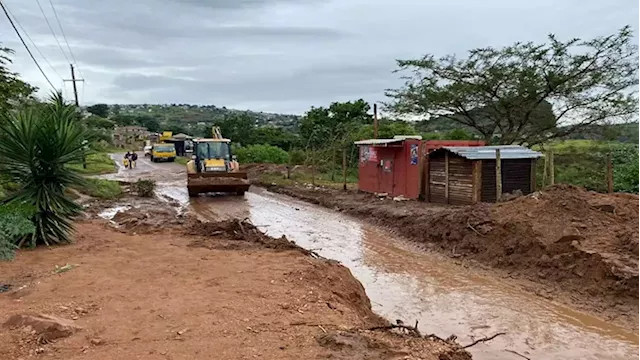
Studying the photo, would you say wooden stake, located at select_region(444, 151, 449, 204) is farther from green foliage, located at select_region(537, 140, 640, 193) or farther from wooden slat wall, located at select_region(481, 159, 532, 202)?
green foliage, located at select_region(537, 140, 640, 193)

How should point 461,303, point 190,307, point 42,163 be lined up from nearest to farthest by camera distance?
1. point 190,307
2. point 461,303
3. point 42,163

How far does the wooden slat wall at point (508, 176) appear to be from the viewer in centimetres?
1695

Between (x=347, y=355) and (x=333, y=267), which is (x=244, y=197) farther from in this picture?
(x=347, y=355)

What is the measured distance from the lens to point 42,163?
33.0 ft

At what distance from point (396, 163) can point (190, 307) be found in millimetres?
15595

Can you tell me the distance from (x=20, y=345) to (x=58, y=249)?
526 centimetres

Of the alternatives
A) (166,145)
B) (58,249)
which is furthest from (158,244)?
(166,145)

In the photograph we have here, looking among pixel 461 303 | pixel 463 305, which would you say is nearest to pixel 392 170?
pixel 461 303

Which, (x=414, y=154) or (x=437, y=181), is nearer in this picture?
(x=437, y=181)

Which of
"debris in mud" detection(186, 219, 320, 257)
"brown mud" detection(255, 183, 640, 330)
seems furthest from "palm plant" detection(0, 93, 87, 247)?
"brown mud" detection(255, 183, 640, 330)

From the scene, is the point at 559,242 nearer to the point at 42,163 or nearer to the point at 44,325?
the point at 44,325

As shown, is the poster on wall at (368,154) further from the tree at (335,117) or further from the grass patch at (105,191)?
the tree at (335,117)

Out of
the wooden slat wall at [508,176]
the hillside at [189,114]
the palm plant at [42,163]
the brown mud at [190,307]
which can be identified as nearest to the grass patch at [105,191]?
the palm plant at [42,163]

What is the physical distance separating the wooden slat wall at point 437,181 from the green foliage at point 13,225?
42.3 ft
